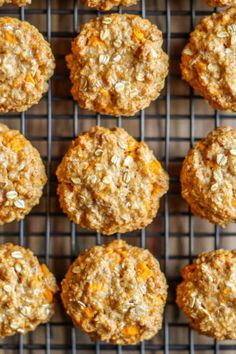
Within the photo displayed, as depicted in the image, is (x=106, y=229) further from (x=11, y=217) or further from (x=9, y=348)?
(x=9, y=348)

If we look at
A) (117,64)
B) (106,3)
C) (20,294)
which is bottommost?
(20,294)

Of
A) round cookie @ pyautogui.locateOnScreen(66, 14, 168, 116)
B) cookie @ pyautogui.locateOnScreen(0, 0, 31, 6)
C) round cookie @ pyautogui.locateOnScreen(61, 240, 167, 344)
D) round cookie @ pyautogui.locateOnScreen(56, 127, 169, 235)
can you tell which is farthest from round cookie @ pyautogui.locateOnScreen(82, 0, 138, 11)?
round cookie @ pyautogui.locateOnScreen(61, 240, 167, 344)

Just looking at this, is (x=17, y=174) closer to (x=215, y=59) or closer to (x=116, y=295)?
(x=116, y=295)

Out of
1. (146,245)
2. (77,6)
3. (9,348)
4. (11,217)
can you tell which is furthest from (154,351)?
(77,6)

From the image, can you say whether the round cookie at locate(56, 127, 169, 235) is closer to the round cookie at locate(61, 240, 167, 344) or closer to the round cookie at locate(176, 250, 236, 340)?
the round cookie at locate(61, 240, 167, 344)

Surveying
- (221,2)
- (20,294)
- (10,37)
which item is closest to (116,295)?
(20,294)
